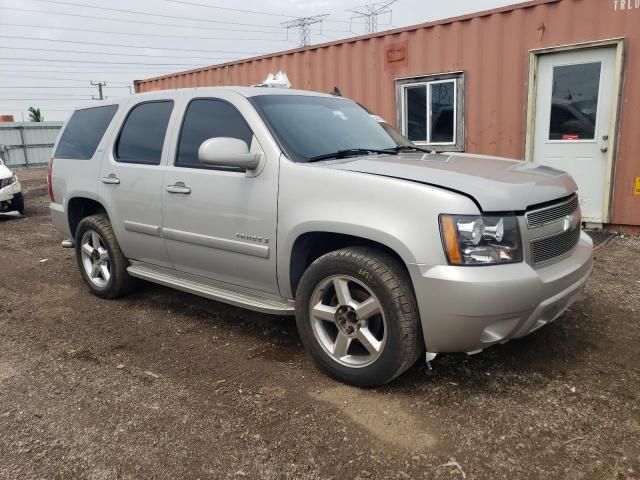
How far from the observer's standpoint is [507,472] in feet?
7.28

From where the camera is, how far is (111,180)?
4254mm

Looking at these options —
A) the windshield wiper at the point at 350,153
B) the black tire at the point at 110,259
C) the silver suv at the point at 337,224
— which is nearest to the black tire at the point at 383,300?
the silver suv at the point at 337,224

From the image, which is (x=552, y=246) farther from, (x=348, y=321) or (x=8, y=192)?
(x=8, y=192)

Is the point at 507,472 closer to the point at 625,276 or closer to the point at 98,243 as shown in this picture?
the point at 625,276

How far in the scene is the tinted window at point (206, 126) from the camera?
346cm

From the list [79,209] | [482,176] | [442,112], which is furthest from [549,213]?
[442,112]

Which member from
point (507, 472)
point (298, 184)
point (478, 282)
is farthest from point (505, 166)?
point (507, 472)

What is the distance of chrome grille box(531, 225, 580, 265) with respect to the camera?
2682 mm

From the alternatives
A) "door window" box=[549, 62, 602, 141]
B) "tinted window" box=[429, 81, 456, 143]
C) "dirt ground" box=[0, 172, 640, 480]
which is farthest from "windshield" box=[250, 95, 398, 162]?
"tinted window" box=[429, 81, 456, 143]

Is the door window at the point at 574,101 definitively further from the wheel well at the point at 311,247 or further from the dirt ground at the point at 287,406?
the wheel well at the point at 311,247

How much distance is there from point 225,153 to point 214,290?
1.08 metres

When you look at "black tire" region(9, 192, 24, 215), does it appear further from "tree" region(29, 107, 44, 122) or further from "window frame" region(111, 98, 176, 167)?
"tree" region(29, 107, 44, 122)

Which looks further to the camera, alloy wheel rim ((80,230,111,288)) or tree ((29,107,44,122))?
tree ((29,107,44,122))

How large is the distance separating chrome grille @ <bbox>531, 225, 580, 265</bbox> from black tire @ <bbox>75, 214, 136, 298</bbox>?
11.1ft
